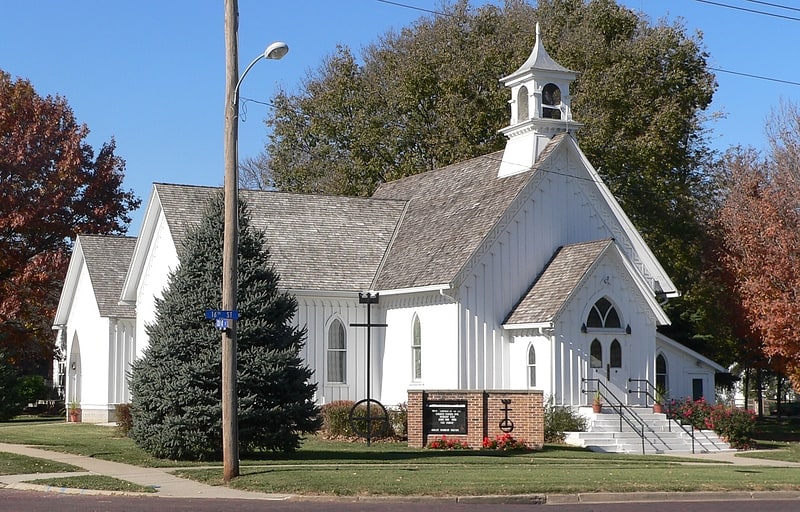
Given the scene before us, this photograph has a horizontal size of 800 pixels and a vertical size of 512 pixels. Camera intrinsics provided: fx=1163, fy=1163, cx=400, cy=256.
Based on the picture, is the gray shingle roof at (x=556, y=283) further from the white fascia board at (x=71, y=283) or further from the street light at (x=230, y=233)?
the white fascia board at (x=71, y=283)

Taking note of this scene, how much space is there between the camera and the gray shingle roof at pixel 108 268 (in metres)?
45.3

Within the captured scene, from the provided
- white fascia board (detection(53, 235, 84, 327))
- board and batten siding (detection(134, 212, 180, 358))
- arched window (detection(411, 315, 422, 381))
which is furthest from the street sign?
white fascia board (detection(53, 235, 84, 327))

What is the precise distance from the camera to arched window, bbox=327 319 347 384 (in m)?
37.7

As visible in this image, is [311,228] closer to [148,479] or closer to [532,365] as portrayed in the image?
[532,365]

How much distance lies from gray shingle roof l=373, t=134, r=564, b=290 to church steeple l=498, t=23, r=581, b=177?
496 millimetres

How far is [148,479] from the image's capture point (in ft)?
73.2

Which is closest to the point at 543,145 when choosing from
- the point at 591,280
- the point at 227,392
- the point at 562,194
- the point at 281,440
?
the point at 562,194

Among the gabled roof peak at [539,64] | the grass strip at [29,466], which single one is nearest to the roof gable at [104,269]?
the gabled roof peak at [539,64]

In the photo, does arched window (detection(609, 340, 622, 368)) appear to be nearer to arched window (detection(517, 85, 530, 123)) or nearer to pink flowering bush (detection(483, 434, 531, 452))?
pink flowering bush (detection(483, 434, 531, 452))

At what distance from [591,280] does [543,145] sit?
5.55 meters

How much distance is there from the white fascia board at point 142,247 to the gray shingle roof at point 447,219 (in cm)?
812

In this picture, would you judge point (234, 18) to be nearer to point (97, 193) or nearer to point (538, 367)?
point (538, 367)

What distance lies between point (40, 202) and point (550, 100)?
1278 inches

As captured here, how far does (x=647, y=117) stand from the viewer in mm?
49281
